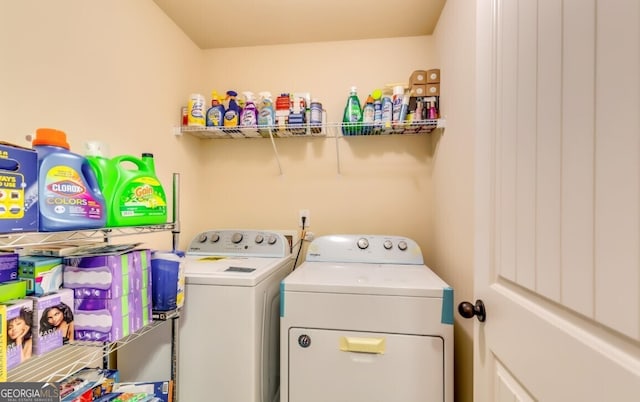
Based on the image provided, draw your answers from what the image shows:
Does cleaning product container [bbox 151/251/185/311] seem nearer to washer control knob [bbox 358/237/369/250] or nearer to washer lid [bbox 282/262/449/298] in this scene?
washer lid [bbox 282/262/449/298]

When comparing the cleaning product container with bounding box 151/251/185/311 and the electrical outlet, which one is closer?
the cleaning product container with bounding box 151/251/185/311

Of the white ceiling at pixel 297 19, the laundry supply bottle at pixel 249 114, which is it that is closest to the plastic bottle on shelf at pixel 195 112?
the laundry supply bottle at pixel 249 114

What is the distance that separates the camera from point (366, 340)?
1266mm

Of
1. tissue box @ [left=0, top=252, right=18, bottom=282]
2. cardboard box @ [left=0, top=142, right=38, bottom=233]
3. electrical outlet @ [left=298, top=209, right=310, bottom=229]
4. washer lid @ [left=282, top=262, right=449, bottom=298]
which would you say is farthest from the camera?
electrical outlet @ [left=298, top=209, right=310, bottom=229]

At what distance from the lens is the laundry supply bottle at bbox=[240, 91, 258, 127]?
6.44 ft

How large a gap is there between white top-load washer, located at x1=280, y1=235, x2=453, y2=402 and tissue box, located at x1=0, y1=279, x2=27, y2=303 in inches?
33.2

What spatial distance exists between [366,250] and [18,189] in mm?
1539

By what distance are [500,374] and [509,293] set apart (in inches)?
9.7

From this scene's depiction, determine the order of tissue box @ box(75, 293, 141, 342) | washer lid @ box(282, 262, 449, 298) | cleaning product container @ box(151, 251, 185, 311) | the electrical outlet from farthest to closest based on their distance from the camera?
1. the electrical outlet
2. washer lid @ box(282, 262, 449, 298)
3. cleaning product container @ box(151, 251, 185, 311)
4. tissue box @ box(75, 293, 141, 342)

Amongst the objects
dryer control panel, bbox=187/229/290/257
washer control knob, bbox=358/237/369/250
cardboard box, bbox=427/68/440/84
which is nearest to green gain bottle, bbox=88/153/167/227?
dryer control panel, bbox=187/229/290/257

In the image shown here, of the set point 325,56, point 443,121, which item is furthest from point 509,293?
point 325,56

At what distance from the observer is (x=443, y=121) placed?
5.80ft

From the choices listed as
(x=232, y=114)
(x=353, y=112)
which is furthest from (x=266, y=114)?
(x=353, y=112)

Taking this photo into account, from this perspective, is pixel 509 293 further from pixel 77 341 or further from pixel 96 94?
pixel 96 94
